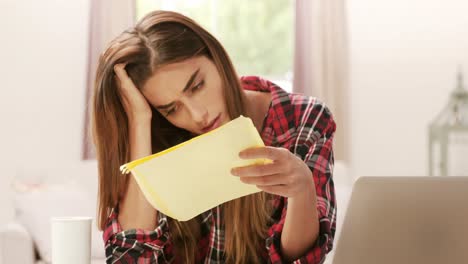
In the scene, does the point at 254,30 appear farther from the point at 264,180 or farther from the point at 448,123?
the point at 264,180

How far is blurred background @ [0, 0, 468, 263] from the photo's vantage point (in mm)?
5066

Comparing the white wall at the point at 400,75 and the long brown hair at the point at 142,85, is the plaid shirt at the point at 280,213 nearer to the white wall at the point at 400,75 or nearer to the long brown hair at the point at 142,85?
the long brown hair at the point at 142,85

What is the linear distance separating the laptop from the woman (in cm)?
31

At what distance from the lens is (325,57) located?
5066 millimetres

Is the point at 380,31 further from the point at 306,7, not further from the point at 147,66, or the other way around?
the point at 147,66

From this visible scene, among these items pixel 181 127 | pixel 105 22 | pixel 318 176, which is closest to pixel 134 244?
pixel 181 127

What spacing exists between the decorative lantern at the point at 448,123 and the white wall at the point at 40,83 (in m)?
2.40

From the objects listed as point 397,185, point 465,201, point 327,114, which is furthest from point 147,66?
point 465,201

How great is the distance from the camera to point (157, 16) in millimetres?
1614

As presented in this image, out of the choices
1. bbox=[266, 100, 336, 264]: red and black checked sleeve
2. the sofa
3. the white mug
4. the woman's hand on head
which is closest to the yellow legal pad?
the white mug

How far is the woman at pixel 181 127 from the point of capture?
5.14 ft

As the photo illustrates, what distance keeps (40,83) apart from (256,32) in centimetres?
154

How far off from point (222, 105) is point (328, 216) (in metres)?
0.32

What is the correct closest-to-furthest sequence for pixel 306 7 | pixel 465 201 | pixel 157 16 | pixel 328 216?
pixel 465 201 → pixel 328 216 → pixel 157 16 → pixel 306 7
